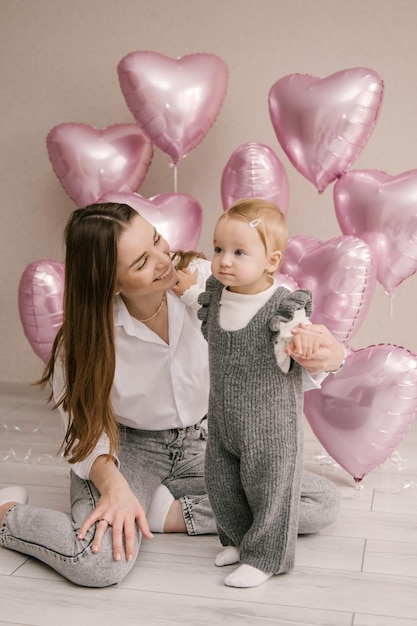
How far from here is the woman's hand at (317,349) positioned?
4.59 ft

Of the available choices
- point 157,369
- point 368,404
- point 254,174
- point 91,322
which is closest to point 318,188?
point 254,174

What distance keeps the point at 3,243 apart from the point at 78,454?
158 centimetres

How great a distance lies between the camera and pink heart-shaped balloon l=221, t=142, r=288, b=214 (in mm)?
2264

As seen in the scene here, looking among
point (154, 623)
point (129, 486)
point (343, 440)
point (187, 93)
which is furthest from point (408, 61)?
point (154, 623)

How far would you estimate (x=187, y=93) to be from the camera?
7.90ft

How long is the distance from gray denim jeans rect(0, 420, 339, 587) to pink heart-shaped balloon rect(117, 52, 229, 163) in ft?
3.10

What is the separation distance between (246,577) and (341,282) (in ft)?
2.79

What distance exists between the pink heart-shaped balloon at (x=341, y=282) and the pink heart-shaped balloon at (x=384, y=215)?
11cm

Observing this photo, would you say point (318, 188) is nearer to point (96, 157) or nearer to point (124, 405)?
point (96, 157)

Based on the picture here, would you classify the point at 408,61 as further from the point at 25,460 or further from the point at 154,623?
the point at 154,623

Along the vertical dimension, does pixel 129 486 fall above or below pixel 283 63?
below

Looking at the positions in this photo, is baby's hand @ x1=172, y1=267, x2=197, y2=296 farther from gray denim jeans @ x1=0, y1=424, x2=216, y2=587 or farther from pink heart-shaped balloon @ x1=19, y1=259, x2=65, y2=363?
pink heart-shaped balloon @ x1=19, y1=259, x2=65, y2=363

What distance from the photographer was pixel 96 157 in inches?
99.3

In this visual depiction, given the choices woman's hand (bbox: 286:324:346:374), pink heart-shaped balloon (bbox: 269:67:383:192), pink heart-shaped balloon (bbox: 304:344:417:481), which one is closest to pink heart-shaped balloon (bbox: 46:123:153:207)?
pink heart-shaped balloon (bbox: 269:67:383:192)
